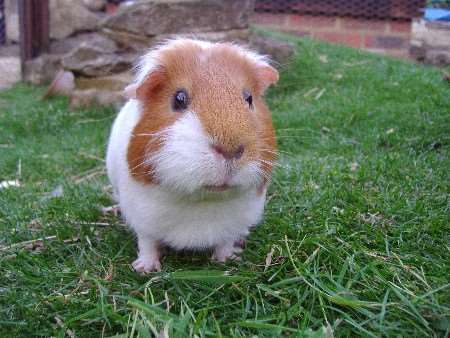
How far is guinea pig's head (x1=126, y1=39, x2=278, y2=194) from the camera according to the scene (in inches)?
61.6

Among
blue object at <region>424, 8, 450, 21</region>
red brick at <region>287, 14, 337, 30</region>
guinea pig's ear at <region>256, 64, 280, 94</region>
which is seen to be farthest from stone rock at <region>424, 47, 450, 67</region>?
guinea pig's ear at <region>256, 64, 280, 94</region>

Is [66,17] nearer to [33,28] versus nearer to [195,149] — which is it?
[33,28]

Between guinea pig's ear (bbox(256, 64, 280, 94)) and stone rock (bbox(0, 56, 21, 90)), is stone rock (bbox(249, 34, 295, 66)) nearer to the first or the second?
stone rock (bbox(0, 56, 21, 90))

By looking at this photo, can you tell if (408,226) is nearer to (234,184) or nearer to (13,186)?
(234,184)

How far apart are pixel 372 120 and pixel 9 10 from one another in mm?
6458

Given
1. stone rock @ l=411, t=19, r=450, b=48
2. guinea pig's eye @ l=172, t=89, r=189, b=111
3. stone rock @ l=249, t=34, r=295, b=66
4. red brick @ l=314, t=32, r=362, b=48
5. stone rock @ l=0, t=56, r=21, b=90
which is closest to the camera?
guinea pig's eye @ l=172, t=89, r=189, b=111

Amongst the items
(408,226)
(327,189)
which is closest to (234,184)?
(408,226)

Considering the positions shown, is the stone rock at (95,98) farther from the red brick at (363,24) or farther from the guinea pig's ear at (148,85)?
the red brick at (363,24)

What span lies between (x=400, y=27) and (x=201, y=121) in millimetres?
6804

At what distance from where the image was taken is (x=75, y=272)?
75.7 inches

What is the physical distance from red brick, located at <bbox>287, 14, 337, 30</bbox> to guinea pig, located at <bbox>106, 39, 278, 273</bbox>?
612 cm

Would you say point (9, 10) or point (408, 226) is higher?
point (9, 10)

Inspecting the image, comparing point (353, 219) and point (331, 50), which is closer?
point (353, 219)

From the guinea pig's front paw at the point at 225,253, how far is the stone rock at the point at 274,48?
3.86m
